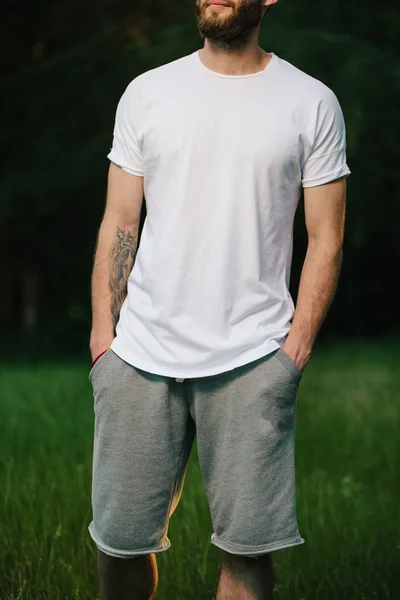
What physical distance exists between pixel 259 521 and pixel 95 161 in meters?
10.0

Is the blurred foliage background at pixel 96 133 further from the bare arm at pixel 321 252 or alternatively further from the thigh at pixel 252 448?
the thigh at pixel 252 448

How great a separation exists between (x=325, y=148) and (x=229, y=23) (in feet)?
1.38

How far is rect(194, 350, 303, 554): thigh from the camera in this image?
9.70 ft

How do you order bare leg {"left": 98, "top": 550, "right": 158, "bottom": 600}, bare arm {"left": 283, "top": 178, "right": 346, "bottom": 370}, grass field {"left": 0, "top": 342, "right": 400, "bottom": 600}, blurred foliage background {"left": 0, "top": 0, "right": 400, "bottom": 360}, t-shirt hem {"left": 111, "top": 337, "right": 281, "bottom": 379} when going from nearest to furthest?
t-shirt hem {"left": 111, "top": 337, "right": 281, "bottom": 379}
bare arm {"left": 283, "top": 178, "right": 346, "bottom": 370}
bare leg {"left": 98, "top": 550, "right": 158, "bottom": 600}
grass field {"left": 0, "top": 342, "right": 400, "bottom": 600}
blurred foliage background {"left": 0, "top": 0, "right": 400, "bottom": 360}

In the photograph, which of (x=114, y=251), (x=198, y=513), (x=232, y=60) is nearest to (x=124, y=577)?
(x=114, y=251)

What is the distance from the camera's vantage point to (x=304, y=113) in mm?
2994

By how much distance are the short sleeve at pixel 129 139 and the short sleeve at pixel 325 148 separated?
0.45 metres

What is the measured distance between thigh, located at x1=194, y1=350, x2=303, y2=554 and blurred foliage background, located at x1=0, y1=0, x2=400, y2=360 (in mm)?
6168

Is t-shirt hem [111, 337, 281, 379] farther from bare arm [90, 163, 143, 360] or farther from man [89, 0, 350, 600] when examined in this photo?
bare arm [90, 163, 143, 360]

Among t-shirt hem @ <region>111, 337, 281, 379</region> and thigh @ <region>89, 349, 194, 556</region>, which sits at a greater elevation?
t-shirt hem @ <region>111, 337, 281, 379</region>

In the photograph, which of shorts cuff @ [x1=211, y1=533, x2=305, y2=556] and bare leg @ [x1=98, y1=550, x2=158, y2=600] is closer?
shorts cuff @ [x1=211, y1=533, x2=305, y2=556]

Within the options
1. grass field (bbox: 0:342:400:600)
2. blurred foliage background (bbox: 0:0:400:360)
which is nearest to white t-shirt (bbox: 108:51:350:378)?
grass field (bbox: 0:342:400:600)

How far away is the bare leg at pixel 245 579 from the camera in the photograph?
A: 3006mm

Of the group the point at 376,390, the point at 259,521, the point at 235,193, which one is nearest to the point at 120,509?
the point at 259,521
